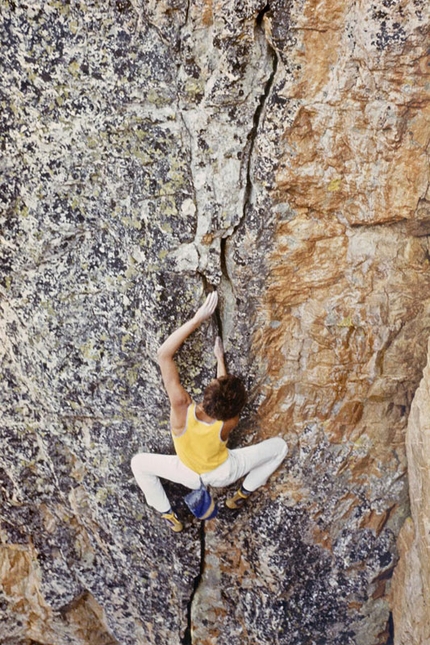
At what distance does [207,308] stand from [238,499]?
1.12m

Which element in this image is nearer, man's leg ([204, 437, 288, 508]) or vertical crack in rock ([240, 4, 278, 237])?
vertical crack in rock ([240, 4, 278, 237])

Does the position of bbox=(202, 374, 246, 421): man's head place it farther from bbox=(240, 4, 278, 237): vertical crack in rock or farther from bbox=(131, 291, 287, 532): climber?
bbox=(240, 4, 278, 237): vertical crack in rock

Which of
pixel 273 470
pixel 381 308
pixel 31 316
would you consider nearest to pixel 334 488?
pixel 273 470

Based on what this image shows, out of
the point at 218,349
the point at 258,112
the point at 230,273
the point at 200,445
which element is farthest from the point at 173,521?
the point at 258,112

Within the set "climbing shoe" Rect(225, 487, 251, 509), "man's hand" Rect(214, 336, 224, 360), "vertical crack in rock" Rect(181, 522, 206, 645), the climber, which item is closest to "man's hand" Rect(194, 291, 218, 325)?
the climber

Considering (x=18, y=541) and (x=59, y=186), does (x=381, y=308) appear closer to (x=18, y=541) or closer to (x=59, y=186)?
(x=59, y=186)

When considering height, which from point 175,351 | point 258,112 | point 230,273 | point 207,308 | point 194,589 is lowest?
point 194,589

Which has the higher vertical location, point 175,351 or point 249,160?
point 249,160

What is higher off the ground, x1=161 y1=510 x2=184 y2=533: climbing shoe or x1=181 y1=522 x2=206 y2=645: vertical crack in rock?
x1=161 y1=510 x2=184 y2=533: climbing shoe

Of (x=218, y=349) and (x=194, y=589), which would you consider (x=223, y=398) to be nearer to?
(x=218, y=349)

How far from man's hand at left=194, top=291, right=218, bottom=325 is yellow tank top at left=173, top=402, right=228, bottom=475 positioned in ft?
1.45

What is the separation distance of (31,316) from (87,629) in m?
2.31

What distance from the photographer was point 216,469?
12.0ft

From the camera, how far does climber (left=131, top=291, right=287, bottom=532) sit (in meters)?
3.45
